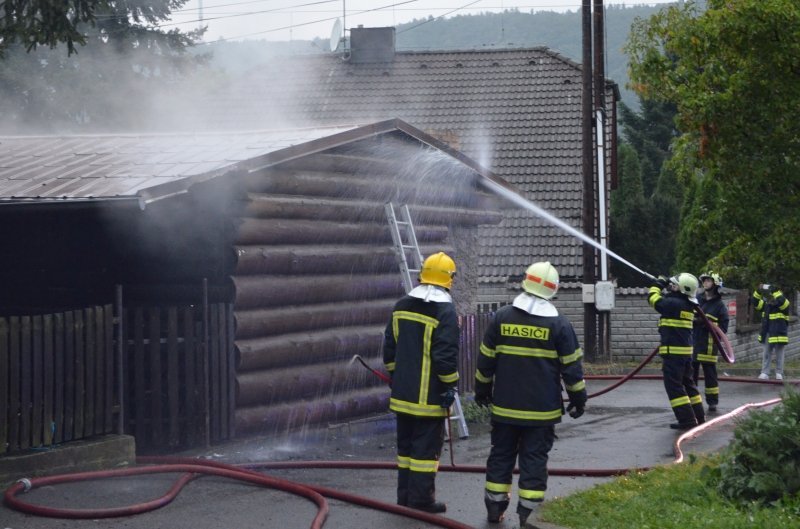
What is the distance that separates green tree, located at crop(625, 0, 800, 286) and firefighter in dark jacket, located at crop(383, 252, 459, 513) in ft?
9.00

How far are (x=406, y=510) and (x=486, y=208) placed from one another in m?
8.51

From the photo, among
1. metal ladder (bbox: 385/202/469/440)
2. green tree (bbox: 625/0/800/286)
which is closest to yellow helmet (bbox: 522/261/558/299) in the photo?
green tree (bbox: 625/0/800/286)

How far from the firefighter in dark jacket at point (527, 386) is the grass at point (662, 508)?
1.09ft

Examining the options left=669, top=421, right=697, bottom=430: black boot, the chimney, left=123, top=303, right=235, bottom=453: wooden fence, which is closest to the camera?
left=123, top=303, right=235, bottom=453: wooden fence

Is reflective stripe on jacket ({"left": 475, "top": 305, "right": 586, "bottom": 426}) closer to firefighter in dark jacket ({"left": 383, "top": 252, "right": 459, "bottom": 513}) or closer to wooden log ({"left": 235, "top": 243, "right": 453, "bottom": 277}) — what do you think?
firefighter in dark jacket ({"left": 383, "top": 252, "right": 459, "bottom": 513})

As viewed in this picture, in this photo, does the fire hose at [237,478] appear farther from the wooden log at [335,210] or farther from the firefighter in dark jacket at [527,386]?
the wooden log at [335,210]

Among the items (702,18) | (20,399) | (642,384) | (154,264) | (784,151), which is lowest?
(642,384)

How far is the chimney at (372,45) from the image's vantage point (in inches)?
1273

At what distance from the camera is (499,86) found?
30.1 metres

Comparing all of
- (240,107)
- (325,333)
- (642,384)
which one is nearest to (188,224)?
(325,333)

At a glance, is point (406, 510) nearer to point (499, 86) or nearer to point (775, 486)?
point (775, 486)

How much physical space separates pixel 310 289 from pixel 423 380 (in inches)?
159

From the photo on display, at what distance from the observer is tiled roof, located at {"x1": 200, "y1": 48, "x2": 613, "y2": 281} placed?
26250 mm

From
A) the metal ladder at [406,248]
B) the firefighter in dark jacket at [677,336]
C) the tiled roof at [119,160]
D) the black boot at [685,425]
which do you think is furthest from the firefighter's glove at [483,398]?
the black boot at [685,425]
